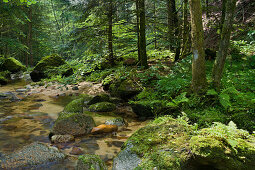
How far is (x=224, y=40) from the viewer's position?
201 inches

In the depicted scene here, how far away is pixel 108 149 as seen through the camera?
181 inches

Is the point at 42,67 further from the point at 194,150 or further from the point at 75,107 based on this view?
the point at 194,150

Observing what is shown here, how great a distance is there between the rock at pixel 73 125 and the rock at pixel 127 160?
8.41 ft

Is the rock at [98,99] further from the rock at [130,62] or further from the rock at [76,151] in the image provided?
the rock at [76,151]

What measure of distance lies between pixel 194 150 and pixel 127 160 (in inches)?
46.4

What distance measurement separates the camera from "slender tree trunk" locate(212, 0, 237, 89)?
491 centimetres

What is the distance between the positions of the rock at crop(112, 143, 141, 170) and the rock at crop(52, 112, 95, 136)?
256 centimetres

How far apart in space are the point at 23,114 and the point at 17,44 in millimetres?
11999

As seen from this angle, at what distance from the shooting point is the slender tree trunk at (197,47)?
5.08 metres

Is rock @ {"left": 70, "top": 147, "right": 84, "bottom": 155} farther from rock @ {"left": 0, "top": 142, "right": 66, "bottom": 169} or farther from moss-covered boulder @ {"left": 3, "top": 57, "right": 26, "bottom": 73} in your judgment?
moss-covered boulder @ {"left": 3, "top": 57, "right": 26, "bottom": 73}

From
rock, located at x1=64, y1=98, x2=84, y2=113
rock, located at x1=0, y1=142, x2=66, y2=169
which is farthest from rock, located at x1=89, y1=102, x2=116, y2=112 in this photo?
rock, located at x1=0, y1=142, x2=66, y2=169

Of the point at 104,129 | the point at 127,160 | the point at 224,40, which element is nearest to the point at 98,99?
the point at 104,129

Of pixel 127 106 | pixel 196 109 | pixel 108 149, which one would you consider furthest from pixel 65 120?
pixel 196 109

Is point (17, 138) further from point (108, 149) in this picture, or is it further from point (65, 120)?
point (108, 149)
